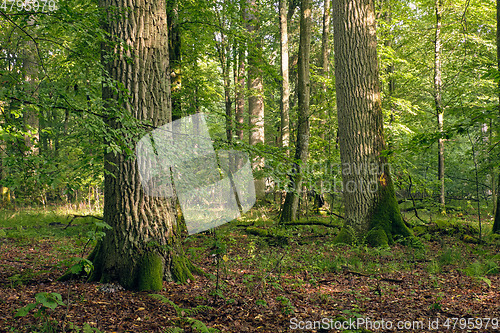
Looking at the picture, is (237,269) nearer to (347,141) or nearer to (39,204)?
(347,141)

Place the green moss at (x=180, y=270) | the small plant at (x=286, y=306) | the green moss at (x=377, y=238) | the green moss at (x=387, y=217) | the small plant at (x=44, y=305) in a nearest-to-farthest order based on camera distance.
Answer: the small plant at (x=44, y=305) → the small plant at (x=286, y=306) → the green moss at (x=180, y=270) → the green moss at (x=377, y=238) → the green moss at (x=387, y=217)

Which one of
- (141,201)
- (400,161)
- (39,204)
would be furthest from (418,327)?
(39,204)

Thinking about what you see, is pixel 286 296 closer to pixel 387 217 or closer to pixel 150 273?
pixel 150 273

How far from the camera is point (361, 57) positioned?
7488 millimetres

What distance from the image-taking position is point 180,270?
477cm

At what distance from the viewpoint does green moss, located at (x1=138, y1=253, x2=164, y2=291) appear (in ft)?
14.1

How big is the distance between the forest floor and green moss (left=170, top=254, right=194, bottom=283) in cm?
15

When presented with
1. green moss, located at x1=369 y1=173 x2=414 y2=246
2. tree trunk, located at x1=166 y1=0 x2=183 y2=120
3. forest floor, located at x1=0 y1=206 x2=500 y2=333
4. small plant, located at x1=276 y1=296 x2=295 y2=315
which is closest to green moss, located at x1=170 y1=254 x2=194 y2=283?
forest floor, located at x1=0 y1=206 x2=500 y2=333

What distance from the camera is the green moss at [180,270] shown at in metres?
4.70

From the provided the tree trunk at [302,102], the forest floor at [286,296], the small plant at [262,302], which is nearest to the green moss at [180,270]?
the forest floor at [286,296]

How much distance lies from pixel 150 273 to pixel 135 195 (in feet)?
3.50

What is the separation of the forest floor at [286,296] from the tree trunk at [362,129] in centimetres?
91

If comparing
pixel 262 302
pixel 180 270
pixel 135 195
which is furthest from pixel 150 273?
pixel 262 302

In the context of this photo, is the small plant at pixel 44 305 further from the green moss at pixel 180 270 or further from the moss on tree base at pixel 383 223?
the moss on tree base at pixel 383 223
